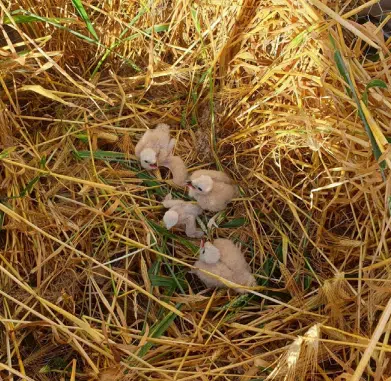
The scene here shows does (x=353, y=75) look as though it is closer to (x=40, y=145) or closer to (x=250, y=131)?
(x=250, y=131)

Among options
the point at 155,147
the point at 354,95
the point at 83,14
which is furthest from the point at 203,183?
the point at 83,14

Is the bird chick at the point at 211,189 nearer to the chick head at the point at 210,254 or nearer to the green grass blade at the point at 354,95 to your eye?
the chick head at the point at 210,254

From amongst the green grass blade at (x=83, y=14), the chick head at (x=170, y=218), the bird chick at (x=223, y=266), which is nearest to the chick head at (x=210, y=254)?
the bird chick at (x=223, y=266)

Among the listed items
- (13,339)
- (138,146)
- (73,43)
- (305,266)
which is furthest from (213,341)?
(73,43)

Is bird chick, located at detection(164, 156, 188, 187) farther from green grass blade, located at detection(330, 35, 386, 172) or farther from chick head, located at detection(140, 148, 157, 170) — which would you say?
green grass blade, located at detection(330, 35, 386, 172)

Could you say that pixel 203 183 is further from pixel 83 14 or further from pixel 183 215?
pixel 83 14

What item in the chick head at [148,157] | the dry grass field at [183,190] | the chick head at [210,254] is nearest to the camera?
the dry grass field at [183,190]
